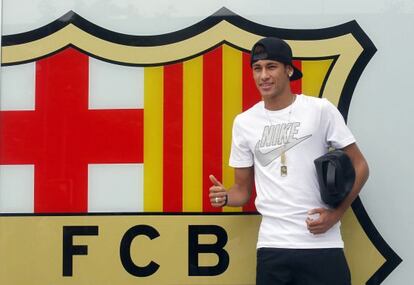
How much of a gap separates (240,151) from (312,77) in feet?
1.13

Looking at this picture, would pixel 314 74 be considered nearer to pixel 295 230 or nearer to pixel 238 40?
pixel 238 40

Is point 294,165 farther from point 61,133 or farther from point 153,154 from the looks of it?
point 61,133

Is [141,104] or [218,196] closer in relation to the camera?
[218,196]

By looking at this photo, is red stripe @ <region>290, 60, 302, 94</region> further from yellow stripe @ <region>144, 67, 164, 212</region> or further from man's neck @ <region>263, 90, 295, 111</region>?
yellow stripe @ <region>144, 67, 164, 212</region>

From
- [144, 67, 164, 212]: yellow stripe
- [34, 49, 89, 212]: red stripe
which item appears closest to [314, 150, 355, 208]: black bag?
[144, 67, 164, 212]: yellow stripe

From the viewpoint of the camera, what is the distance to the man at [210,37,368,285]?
1.71 metres

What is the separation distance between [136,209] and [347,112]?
0.74 meters

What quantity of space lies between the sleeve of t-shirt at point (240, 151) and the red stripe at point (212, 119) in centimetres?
10

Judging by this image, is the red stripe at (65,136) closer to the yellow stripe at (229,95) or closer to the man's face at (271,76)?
the yellow stripe at (229,95)

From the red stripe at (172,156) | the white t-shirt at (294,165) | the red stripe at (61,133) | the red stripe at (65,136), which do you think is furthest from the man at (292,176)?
the red stripe at (61,133)

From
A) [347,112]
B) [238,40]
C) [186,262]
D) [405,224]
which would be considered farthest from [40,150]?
[405,224]

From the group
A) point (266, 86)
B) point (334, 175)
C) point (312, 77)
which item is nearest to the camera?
point (334, 175)

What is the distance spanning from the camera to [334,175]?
1672 millimetres

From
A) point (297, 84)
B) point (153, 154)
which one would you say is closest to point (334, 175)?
point (297, 84)
